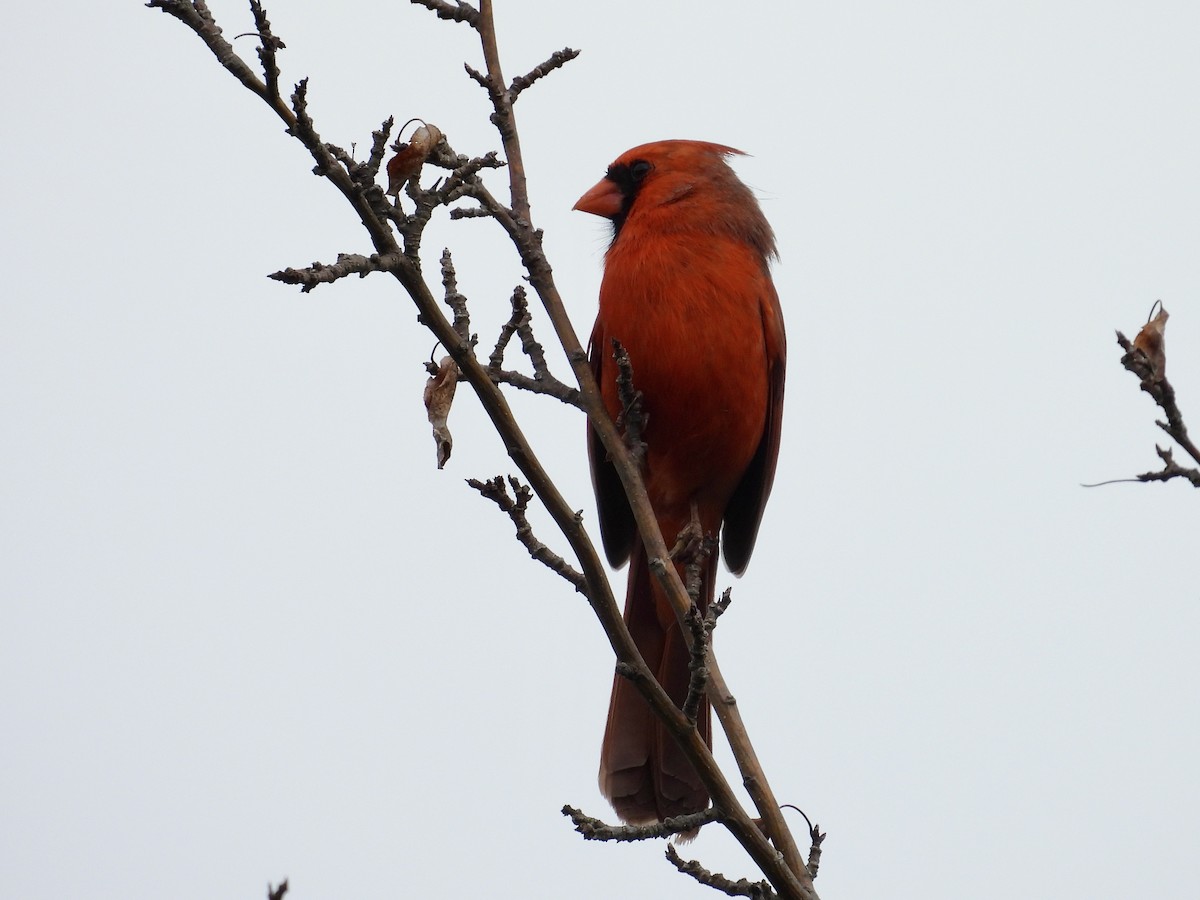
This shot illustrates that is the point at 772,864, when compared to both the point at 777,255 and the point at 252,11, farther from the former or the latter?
the point at 777,255

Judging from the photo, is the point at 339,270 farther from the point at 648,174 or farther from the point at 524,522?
the point at 648,174

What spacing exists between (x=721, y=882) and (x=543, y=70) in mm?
1816

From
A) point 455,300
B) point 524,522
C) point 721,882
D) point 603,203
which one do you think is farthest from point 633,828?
point 603,203

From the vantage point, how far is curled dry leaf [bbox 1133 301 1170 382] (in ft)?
7.26

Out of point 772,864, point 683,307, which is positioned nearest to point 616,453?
point 683,307

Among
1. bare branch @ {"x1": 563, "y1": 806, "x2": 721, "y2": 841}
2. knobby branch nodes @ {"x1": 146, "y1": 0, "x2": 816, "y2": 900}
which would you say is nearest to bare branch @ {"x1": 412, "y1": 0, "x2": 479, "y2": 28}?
knobby branch nodes @ {"x1": 146, "y1": 0, "x2": 816, "y2": 900}

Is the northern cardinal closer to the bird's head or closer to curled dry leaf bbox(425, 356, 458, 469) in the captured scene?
the bird's head

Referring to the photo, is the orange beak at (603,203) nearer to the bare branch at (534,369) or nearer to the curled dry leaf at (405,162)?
the bare branch at (534,369)

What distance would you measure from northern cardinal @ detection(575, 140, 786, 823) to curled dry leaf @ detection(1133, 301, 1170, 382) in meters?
1.62

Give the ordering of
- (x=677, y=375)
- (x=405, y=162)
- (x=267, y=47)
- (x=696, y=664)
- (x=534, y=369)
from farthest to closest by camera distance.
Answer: (x=677, y=375) < (x=534, y=369) < (x=696, y=664) < (x=405, y=162) < (x=267, y=47)

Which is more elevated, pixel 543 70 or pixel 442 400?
pixel 543 70

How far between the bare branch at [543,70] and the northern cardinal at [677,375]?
0.93 m

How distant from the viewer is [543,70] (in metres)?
3.19

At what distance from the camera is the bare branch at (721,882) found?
8.72 feet
